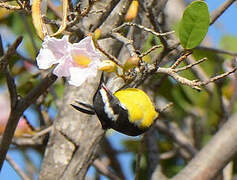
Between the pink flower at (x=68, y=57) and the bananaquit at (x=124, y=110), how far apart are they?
0.04m

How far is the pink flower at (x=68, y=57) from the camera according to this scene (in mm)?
916

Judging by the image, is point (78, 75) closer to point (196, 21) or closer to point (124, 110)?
point (124, 110)

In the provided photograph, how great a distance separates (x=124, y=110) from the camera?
89cm

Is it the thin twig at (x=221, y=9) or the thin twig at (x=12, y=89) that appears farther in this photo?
the thin twig at (x=221, y=9)

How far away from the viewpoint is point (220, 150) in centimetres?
152

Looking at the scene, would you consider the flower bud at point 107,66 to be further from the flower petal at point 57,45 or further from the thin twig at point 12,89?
the thin twig at point 12,89

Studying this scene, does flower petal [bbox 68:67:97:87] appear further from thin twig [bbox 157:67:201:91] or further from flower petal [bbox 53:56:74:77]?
thin twig [bbox 157:67:201:91]

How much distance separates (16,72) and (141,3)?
46.3 inches

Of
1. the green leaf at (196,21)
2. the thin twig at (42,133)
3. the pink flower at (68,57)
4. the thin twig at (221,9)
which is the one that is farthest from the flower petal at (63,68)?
the thin twig at (42,133)

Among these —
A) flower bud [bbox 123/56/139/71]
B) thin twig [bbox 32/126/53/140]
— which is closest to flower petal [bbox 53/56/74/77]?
flower bud [bbox 123/56/139/71]

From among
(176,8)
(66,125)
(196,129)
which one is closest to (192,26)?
(66,125)

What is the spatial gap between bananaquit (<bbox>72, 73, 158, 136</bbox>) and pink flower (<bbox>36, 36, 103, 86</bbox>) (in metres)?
0.04

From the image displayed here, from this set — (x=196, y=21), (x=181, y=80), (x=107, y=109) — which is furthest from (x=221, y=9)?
(x=107, y=109)

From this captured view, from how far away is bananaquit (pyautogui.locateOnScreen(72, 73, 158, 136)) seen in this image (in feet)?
2.90
